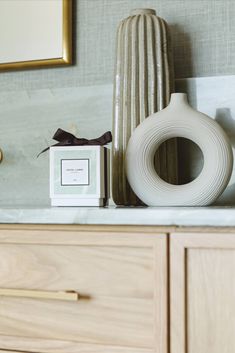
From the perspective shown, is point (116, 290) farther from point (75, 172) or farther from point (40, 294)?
point (75, 172)

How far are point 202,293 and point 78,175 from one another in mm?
405

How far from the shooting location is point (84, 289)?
103 cm

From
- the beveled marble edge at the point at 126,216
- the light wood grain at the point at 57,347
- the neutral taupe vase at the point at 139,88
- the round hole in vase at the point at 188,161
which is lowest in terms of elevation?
the light wood grain at the point at 57,347

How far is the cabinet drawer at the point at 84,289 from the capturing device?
0.99 metres

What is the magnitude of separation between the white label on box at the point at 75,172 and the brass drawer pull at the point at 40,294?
27cm

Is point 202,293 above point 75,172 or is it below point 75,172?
below

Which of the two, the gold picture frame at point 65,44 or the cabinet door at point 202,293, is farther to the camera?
the gold picture frame at point 65,44

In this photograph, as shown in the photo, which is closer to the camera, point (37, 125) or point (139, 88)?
point (139, 88)

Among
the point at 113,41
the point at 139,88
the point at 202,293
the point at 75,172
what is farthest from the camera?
the point at 113,41

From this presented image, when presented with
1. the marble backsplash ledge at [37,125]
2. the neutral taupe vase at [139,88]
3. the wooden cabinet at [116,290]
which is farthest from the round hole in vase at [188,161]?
the wooden cabinet at [116,290]

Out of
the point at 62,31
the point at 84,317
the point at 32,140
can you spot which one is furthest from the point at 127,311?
the point at 62,31

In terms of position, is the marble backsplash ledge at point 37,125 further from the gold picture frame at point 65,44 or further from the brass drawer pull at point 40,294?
the brass drawer pull at point 40,294

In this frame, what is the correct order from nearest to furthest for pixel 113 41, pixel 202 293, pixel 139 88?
pixel 202 293, pixel 139 88, pixel 113 41

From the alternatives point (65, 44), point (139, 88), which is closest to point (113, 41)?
point (65, 44)
